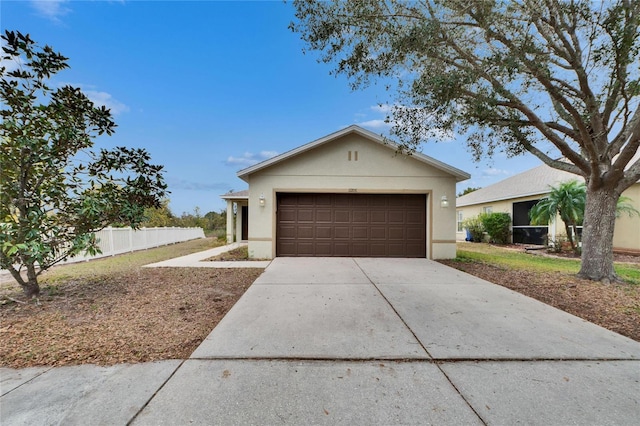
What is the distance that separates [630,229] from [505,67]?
1100cm

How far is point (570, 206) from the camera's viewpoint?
11.0 meters

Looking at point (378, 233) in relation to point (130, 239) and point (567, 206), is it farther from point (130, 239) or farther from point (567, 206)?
point (130, 239)

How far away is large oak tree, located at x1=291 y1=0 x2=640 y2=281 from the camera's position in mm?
5852

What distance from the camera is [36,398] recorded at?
2.39 metres

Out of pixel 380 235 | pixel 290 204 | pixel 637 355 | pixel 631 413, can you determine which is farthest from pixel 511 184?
pixel 631 413

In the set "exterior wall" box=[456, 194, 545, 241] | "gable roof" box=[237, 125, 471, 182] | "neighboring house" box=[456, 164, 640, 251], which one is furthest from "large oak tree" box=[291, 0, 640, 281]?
"exterior wall" box=[456, 194, 545, 241]

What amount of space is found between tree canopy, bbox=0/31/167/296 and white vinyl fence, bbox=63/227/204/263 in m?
2.18

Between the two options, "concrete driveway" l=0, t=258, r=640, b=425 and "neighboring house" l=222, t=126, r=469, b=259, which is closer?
"concrete driveway" l=0, t=258, r=640, b=425

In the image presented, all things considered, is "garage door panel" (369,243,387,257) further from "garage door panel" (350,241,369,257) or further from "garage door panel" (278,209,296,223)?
"garage door panel" (278,209,296,223)

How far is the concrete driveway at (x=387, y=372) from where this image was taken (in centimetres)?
219

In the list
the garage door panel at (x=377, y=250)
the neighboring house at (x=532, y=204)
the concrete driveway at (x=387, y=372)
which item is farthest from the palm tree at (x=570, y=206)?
the concrete driveway at (x=387, y=372)

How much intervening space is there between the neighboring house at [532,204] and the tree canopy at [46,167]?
50.9 feet

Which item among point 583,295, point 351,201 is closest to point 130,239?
point 351,201

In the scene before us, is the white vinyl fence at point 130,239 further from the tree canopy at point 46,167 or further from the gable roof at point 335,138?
the gable roof at point 335,138
